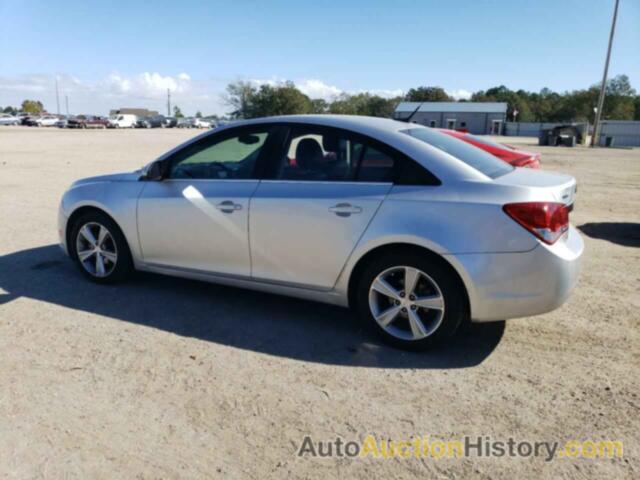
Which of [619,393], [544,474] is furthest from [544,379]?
[544,474]

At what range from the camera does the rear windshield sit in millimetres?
3758

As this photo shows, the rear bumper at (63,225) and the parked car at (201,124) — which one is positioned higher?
the parked car at (201,124)

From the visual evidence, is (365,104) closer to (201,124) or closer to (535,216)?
(201,124)

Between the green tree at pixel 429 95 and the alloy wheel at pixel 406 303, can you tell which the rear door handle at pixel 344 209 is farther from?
the green tree at pixel 429 95

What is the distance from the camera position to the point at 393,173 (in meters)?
3.65

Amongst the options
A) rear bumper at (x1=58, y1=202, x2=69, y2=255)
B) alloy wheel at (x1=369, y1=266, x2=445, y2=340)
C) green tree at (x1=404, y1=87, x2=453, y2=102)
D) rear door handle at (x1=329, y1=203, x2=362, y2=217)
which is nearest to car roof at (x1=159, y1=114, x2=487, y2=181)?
rear door handle at (x1=329, y1=203, x2=362, y2=217)

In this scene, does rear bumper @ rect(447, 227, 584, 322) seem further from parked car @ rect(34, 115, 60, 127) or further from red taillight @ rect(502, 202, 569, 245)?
parked car @ rect(34, 115, 60, 127)

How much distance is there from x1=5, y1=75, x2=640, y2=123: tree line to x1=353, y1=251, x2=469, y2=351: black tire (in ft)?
257

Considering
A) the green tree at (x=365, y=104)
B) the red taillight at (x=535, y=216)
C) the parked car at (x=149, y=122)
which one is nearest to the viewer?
the red taillight at (x=535, y=216)

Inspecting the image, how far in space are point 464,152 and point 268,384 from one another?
230 cm

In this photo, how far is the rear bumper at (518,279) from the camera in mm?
3287

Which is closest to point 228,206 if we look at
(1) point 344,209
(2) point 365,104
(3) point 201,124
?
(1) point 344,209

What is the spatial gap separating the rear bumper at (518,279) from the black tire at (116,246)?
3.10 metres

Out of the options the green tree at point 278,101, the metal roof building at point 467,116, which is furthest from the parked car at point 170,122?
the metal roof building at point 467,116
